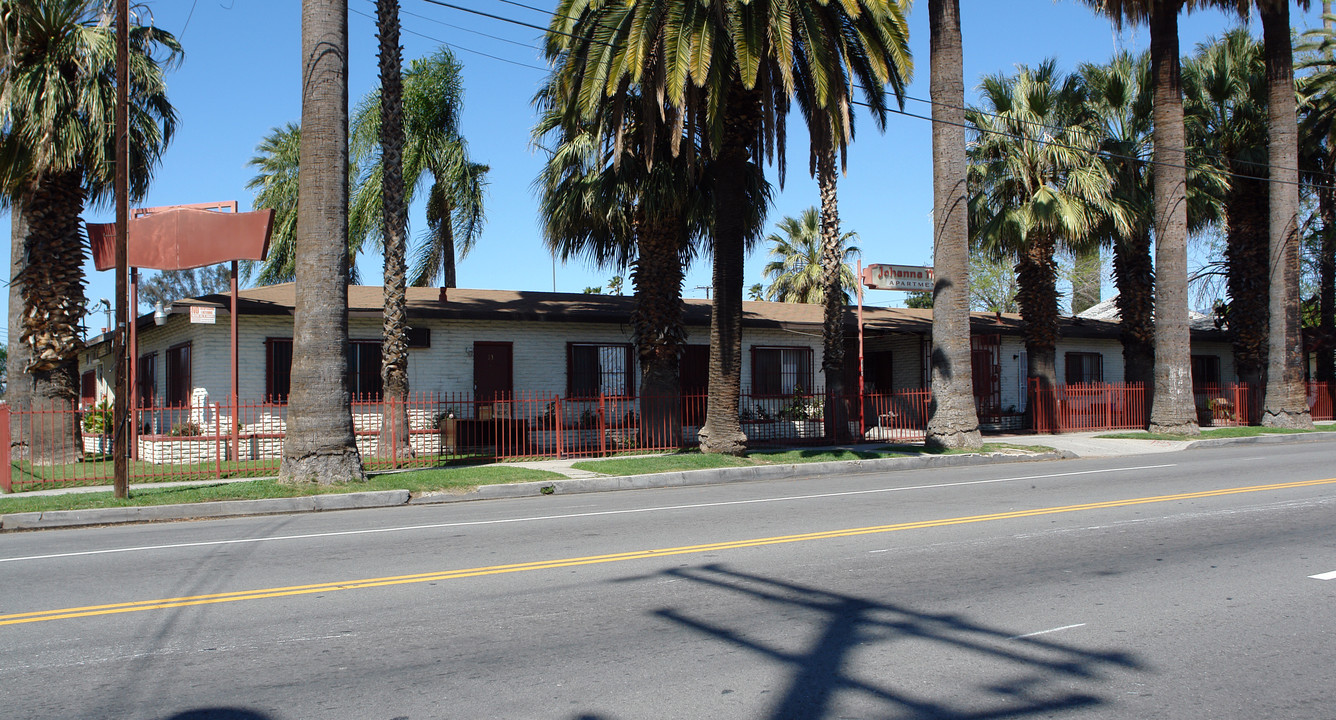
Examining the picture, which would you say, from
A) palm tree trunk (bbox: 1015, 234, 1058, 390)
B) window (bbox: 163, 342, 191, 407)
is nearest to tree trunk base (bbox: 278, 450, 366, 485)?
window (bbox: 163, 342, 191, 407)

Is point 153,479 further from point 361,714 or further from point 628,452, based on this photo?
point 361,714

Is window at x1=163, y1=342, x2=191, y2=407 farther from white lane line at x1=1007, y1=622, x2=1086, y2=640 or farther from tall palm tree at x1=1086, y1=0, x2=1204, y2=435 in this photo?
tall palm tree at x1=1086, y1=0, x2=1204, y2=435

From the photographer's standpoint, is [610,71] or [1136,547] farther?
[610,71]

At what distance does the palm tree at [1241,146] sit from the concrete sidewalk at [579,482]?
7003 mm

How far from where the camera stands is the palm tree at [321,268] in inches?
562

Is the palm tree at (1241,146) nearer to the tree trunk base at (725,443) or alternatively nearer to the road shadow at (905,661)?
the tree trunk base at (725,443)

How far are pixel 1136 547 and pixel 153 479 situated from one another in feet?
49.6

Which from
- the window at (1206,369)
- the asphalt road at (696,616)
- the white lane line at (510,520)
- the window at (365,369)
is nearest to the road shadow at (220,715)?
the asphalt road at (696,616)

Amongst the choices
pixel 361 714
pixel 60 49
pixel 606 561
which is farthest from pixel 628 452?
pixel 361 714

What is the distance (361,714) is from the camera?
4.43 metres

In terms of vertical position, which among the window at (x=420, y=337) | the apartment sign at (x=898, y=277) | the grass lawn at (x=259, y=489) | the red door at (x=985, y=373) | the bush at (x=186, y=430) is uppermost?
the apartment sign at (x=898, y=277)

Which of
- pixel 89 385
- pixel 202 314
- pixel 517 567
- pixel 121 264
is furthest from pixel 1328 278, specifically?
pixel 89 385

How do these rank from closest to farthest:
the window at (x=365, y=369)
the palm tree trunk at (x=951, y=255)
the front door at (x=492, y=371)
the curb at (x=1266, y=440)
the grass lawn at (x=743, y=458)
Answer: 1. the grass lawn at (x=743, y=458)
2. the palm tree trunk at (x=951, y=255)
3. the window at (x=365, y=369)
4. the curb at (x=1266, y=440)
5. the front door at (x=492, y=371)

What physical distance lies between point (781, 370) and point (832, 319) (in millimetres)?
4969
